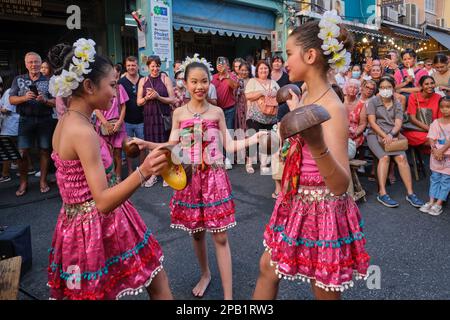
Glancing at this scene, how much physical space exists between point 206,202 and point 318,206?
3.59 ft

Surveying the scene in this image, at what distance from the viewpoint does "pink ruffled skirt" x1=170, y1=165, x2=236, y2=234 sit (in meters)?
2.76

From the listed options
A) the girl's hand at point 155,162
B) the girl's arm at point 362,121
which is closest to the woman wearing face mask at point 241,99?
the girl's arm at point 362,121

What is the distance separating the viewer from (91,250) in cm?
182

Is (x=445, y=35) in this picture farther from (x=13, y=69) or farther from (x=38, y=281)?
(x=38, y=281)

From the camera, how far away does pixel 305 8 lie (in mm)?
13516

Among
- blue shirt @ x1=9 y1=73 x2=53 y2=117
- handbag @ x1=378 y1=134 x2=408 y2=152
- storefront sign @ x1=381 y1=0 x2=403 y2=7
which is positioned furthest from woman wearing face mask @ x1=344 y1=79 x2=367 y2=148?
storefront sign @ x1=381 y1=0 x2=403 y2=7

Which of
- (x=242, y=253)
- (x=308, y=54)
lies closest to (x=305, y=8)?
(x=242, y=253)

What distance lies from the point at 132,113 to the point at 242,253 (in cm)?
372

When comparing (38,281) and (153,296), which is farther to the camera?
(38,281)

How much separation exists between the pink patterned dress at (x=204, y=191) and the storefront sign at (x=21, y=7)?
7.29 m

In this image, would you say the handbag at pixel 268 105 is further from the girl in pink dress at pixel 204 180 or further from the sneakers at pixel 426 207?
the girl in pink dress at pixel 204 180

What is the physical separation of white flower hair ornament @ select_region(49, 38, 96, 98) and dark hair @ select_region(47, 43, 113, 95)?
0.09 ft

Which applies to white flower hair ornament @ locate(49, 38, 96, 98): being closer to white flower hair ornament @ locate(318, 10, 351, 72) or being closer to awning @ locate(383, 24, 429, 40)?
white flower hair ornament @ locate(318, 10, 351, 72)

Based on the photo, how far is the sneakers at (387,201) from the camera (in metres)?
5.01
